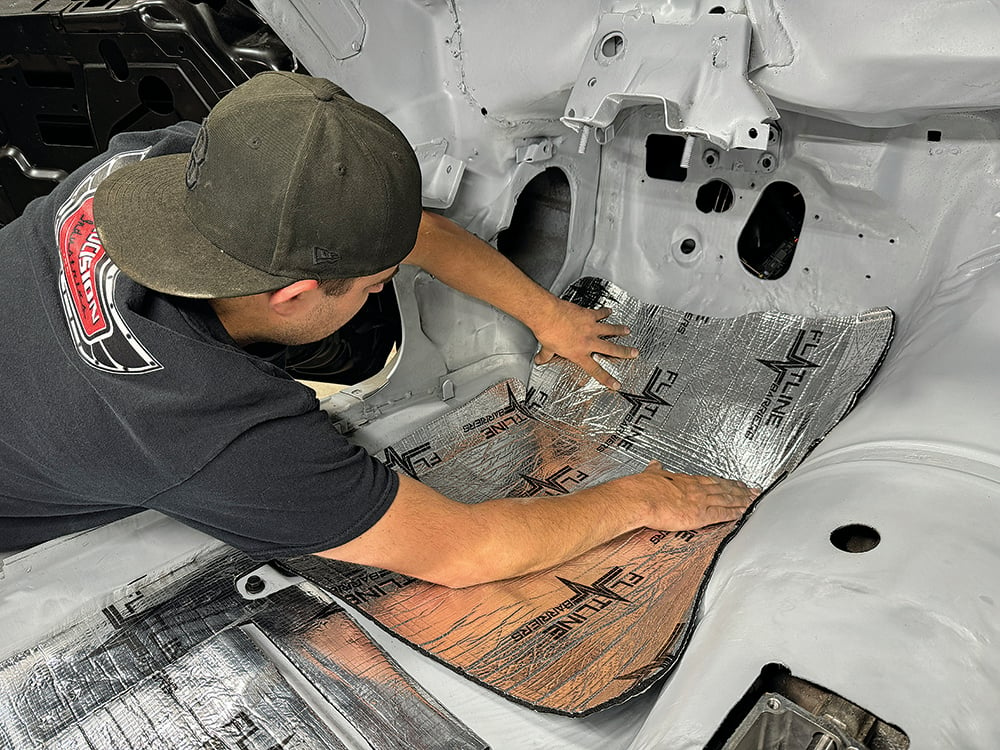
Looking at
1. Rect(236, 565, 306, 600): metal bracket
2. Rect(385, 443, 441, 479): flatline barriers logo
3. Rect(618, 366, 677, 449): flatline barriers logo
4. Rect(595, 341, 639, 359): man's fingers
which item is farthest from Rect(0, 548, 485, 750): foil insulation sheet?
Rect(595, 341, 639, 359): man's fingers

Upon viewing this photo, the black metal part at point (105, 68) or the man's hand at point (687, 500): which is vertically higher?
the black metal part at point (105, 68)

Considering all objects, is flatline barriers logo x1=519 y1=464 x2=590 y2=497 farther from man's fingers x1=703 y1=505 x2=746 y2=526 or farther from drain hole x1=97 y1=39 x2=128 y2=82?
drain hole x1=97 y1=39 x2=128 y2=82

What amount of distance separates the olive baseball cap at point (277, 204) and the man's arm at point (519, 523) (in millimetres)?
384

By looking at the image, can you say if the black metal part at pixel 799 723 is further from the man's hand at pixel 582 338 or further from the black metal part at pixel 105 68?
the black metal part at pixel 105 68

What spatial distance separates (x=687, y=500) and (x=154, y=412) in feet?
3.13

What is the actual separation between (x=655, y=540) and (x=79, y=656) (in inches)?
39.6

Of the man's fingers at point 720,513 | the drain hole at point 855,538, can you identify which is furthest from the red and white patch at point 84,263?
the man's fingers at point 720,513

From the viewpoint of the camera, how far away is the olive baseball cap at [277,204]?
96 centimetres

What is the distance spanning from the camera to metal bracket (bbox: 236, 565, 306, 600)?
1.49m

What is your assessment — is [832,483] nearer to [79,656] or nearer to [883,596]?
[883,596]

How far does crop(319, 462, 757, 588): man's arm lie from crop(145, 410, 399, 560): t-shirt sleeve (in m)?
→ 0.04

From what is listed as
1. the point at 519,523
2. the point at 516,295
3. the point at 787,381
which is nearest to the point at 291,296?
the point at 519,523

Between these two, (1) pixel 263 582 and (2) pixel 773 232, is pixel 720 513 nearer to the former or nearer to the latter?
(2) pixel 773 232

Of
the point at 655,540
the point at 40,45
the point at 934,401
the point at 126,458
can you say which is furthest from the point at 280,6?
the point at 934,401
